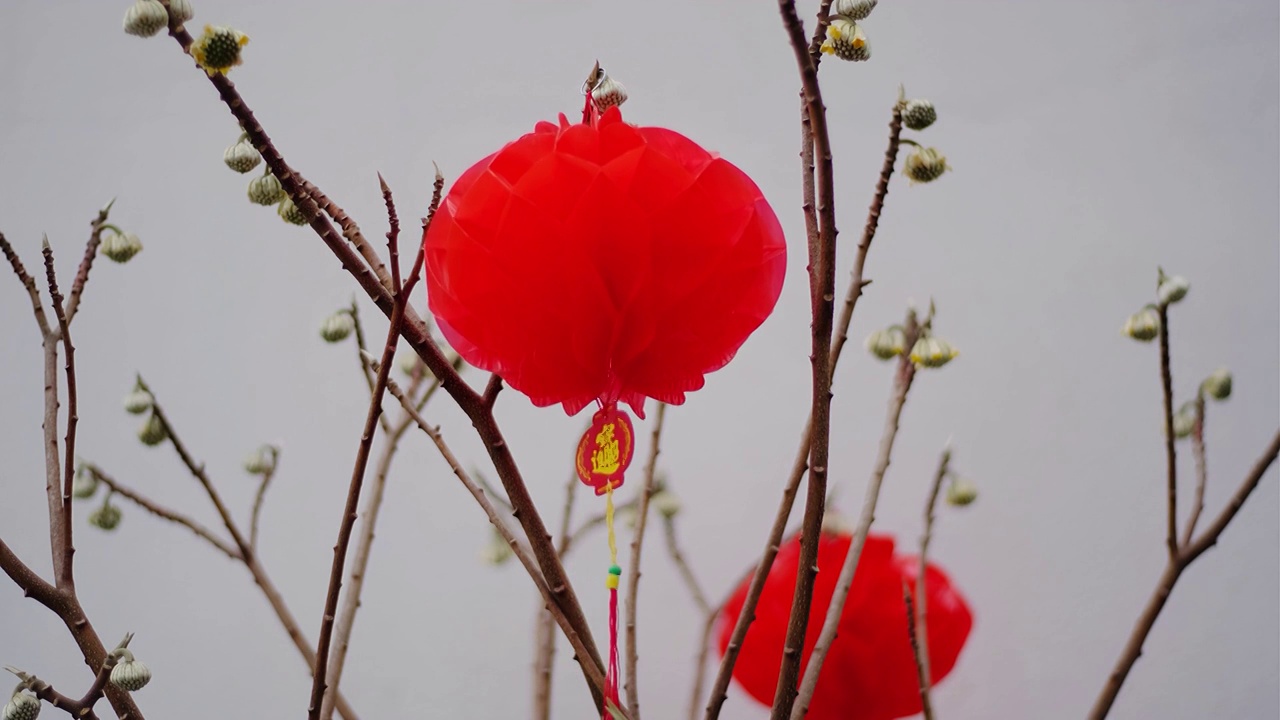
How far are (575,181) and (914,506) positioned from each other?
3.04 feet

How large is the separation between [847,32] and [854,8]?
0.9 inches

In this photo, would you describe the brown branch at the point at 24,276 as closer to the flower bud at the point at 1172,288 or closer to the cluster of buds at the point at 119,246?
the cluster of buds at the point at 119,246

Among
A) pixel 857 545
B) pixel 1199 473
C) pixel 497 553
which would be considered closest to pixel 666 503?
pixel 497 553

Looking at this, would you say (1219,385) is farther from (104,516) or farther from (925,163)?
(104,516)

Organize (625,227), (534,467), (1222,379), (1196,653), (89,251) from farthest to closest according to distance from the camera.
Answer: (534,467) → (1196,653) → (1222,379) → (89,251) → (625,227)

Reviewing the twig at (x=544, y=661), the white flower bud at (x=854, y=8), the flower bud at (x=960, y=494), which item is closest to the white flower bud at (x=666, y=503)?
the twig at (x=544, y=661)

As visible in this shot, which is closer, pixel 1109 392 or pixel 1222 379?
pixel 1222 379

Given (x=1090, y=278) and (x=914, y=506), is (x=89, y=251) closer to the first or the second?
(x=914, y=506)

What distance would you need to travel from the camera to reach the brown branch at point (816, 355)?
0.41 metres

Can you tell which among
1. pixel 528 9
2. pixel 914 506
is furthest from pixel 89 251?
pixel 914 506

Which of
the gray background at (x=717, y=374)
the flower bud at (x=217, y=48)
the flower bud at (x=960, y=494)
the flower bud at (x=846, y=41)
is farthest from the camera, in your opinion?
the gray background at (x=717, y=374)

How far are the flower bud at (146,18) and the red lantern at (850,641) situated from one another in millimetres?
457

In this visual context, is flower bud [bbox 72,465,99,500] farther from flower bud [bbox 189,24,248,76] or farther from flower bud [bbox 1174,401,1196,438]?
flower bud [bbox 1174,401,1196,438]

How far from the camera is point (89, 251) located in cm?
59
